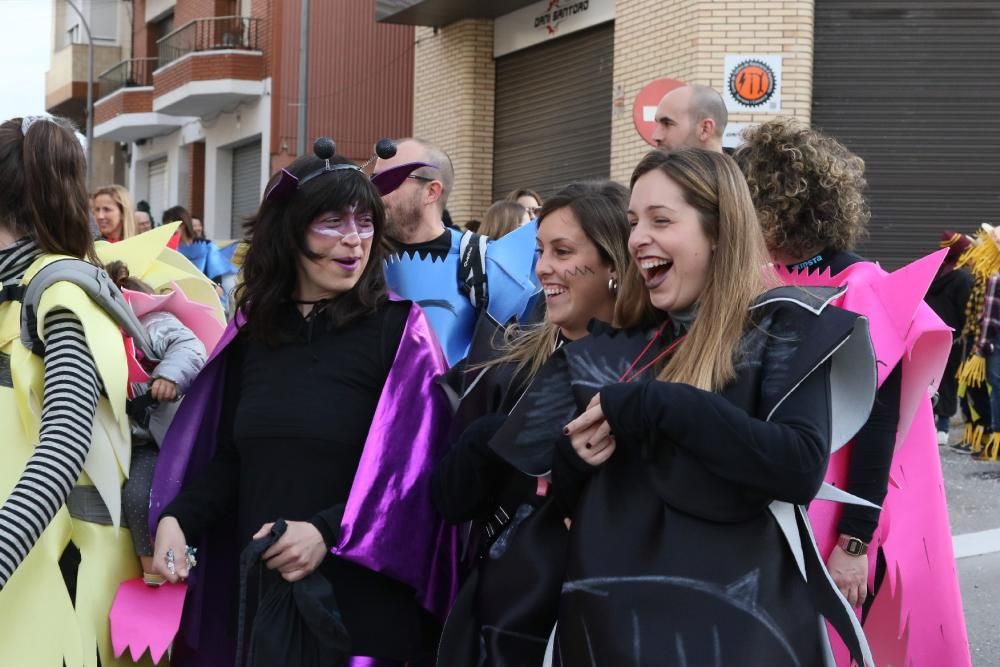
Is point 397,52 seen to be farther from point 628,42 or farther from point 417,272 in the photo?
point 417,272

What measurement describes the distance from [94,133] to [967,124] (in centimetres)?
2497

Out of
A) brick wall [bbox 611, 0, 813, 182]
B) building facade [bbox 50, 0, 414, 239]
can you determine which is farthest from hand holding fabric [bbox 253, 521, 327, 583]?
building facade [bbox 50, 0, 414, 239]

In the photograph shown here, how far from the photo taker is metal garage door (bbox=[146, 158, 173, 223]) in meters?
31.3

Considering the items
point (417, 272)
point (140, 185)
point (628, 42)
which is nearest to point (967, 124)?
point (628, 42)

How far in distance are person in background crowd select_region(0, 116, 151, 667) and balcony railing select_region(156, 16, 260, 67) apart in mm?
23703

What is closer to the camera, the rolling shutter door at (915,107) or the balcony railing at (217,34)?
the rolling shutter door at (915,107)

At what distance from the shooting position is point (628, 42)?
48.8ft

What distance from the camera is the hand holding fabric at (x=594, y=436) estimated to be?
92.8 inches

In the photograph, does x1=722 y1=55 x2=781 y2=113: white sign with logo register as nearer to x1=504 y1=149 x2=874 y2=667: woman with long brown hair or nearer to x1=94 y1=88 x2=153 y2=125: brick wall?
x1=504 y1=149 x2=874 y2=667: woman with long brown hair

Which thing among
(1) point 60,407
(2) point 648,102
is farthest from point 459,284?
(2) point 648,102

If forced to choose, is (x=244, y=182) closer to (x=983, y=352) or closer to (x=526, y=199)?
(x=983, y=352)

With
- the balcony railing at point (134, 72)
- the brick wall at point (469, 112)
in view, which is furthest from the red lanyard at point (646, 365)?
the balcony railing at point (134, 72)

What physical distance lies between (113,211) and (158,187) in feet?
85.6

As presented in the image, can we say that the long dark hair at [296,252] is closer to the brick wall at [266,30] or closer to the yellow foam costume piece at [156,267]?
the yellow foam costume piece at [156,267]
